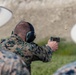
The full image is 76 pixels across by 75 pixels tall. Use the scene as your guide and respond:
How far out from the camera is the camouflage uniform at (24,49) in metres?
4.92

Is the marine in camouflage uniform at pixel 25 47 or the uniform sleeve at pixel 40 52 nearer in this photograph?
the marine in camouflage uniform at pixel 25 47

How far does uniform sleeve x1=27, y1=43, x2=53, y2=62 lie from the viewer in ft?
16.5

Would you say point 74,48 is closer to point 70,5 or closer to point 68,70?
point 70,5

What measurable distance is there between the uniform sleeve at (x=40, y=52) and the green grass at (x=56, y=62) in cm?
829

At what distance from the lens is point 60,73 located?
2424 mm

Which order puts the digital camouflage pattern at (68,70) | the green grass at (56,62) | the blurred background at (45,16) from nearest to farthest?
1. the digital camouflage pattern at (68,70)
2. the green grass at (56,62)
3. the blurred background at (45,16)

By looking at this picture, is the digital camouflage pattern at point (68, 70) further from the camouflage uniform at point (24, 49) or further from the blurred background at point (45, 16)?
the blurred background at point (45, 16)

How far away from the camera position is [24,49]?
4.93 m

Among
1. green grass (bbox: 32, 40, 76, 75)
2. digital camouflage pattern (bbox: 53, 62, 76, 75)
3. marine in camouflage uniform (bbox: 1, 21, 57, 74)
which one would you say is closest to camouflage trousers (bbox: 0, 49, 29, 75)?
digital camouflage pattern (bbox: 53, 62, 76, 75)

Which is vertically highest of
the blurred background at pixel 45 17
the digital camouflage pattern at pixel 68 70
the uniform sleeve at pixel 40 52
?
the digital camouflage pattern at pixel 68 70

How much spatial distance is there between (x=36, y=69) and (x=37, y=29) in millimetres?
11827

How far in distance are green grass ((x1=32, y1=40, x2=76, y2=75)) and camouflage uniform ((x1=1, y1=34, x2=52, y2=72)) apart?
8399 millimetres

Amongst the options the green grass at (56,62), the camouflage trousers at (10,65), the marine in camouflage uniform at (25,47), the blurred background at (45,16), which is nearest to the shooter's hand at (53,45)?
the marine in camouflage uniform at (25,47)

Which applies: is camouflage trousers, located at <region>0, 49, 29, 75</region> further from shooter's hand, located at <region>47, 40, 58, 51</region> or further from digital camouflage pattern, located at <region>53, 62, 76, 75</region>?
shooter's hand, located at <region>47, 40, 58, 51</region>
